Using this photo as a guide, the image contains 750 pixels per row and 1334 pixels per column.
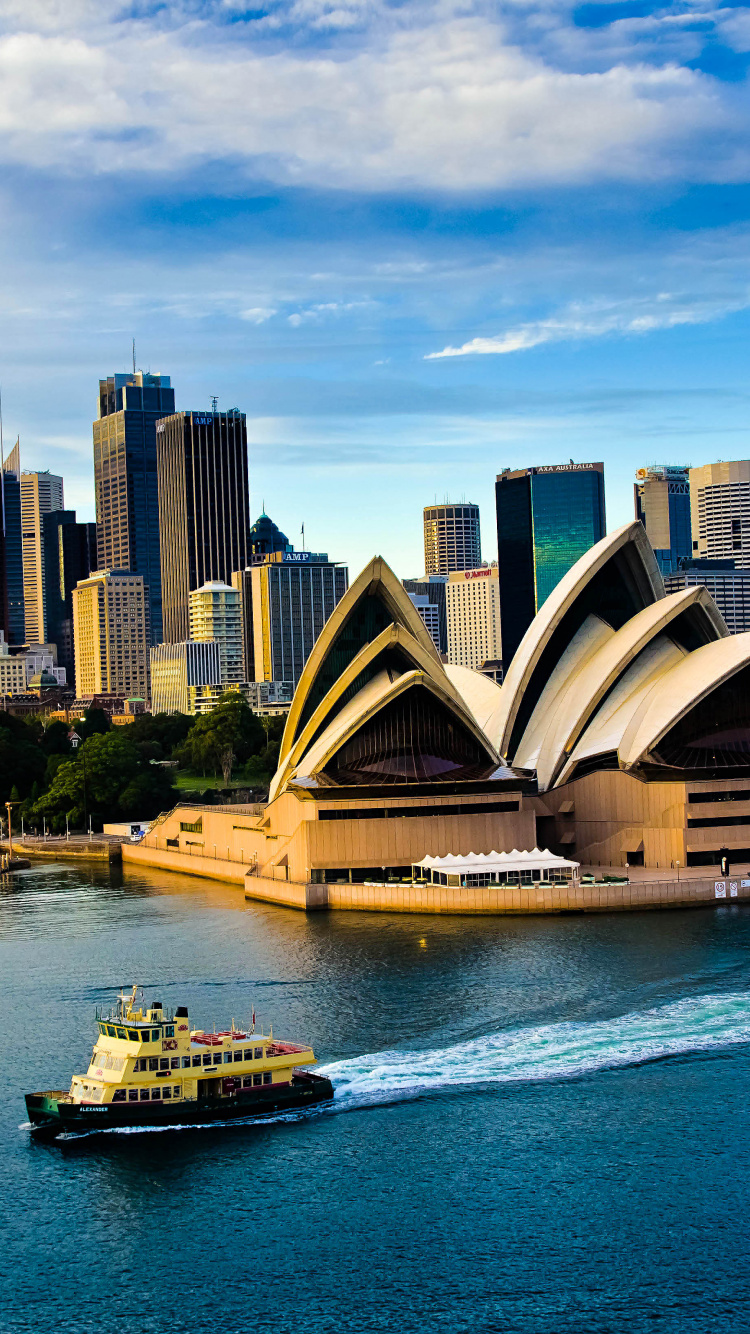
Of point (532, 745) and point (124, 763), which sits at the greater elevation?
point (124, 763)

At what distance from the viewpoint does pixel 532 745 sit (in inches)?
2788

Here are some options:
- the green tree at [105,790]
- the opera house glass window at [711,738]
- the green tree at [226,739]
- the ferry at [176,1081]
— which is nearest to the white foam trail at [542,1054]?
the ferry at [176,1081]

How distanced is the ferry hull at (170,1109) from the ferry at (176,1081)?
0.8 inches

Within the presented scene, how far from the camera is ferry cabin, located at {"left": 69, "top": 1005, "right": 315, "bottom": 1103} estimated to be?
114 feet

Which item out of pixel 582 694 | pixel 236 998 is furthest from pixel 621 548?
pixel 236 998

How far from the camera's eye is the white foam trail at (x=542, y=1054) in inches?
1401

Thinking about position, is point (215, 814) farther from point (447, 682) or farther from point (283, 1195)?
point (283, 1195)

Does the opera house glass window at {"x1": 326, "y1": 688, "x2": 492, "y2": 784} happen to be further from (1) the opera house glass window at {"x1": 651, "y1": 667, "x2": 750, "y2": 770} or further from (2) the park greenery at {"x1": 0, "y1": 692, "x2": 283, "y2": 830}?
(2) the park greenery at {"x1": 0, "y1": 692, "x2": 283, "y2": 830}

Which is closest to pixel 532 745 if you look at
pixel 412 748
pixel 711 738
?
pixel 412 748

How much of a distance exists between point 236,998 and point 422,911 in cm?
1491

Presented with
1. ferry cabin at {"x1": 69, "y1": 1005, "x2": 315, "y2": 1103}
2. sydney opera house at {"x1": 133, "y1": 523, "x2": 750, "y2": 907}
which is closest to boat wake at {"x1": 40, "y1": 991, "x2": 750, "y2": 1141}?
ferry cabin at {"x1": 69, "y1": 1005, "x2": 315, "y2": 1103}

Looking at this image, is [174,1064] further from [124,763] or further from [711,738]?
[124,763]

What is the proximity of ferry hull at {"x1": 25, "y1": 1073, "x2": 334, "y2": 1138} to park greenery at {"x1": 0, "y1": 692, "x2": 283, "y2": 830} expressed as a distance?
63.2 m

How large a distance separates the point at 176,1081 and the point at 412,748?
30.7m
